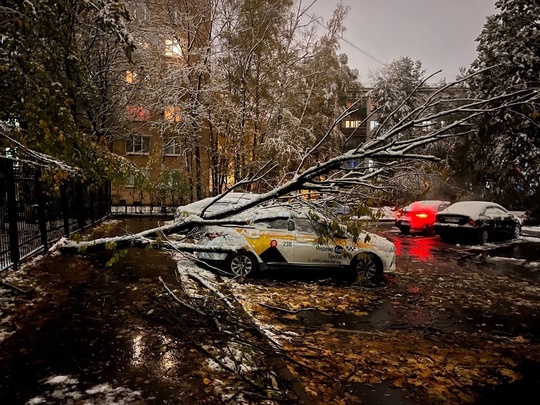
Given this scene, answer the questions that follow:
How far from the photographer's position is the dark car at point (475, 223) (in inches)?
606

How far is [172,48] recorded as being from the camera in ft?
69.0

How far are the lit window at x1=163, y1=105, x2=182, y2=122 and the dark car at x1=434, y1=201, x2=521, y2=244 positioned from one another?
1467 centimetres

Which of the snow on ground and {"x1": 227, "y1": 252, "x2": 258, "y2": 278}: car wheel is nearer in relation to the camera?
the snow on ground

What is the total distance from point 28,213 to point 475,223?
16.0 metres

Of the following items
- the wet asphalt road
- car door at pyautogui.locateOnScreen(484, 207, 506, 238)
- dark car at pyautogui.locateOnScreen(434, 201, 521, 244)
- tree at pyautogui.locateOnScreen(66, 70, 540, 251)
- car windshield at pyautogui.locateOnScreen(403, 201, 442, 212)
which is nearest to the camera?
the wet asphalt road

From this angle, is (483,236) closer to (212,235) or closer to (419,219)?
(419,219)

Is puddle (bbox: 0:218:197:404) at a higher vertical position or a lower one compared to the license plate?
lower

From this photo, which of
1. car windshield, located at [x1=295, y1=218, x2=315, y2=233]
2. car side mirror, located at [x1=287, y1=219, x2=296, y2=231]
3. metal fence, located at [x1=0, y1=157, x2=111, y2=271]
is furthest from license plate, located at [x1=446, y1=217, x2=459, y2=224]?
metal fence, located at [x1=0, y1=157, x2=111, y2=271]

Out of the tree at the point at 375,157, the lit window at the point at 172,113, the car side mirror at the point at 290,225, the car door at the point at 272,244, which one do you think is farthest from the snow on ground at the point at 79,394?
the lit window at the point at 172,113

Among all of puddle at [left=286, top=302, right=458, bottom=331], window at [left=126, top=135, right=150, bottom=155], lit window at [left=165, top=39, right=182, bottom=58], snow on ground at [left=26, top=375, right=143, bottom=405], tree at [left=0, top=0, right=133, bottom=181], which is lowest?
Result: puddle at [left=286, top=302, right=458, bottom=331]

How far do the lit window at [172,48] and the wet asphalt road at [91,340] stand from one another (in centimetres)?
1512

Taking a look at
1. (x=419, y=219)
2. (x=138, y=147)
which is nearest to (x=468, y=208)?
(x=419, y=219)

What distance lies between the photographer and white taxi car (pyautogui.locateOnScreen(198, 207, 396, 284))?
8711 millimetres

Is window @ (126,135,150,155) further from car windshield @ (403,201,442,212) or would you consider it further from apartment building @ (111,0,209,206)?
car windshield @ (403,201,442,212)
